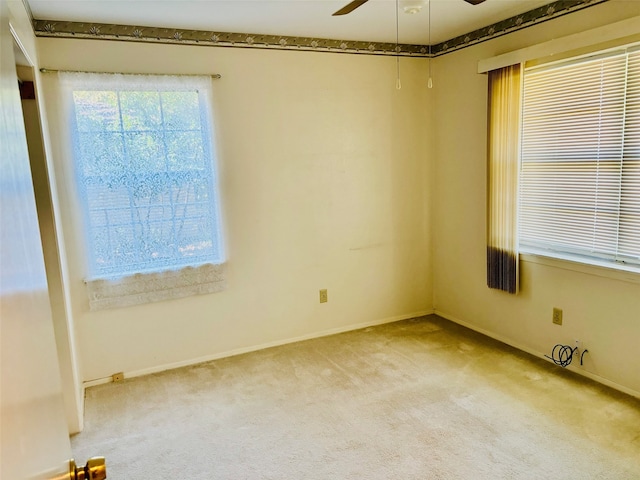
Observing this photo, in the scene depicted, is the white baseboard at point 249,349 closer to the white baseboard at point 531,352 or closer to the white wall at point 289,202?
the white wall at point 289,202

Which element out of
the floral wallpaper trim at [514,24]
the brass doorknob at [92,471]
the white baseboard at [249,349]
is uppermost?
the floral wallpaper trim at [514,24]

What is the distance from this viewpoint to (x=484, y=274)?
148 inches

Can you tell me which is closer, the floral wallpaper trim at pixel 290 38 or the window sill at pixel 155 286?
the floral wallpaper trim at pixel 290 38

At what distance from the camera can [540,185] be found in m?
3.17

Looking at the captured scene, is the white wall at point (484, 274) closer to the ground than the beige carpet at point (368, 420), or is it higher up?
higher up

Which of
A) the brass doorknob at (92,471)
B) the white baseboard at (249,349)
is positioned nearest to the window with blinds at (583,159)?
the white baseboard at (249,349)

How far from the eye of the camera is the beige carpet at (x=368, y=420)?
7.21 ft

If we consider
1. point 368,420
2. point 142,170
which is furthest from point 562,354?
point 142,170

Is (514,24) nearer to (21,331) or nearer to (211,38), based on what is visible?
(211,38)

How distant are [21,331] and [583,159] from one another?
3.16 metres

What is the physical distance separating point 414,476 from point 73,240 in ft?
8.44

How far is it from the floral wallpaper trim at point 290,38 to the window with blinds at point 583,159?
14.2 inches

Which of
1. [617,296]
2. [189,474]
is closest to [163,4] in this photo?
[189,474]

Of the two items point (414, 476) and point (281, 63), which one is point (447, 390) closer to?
point (414, 476)
